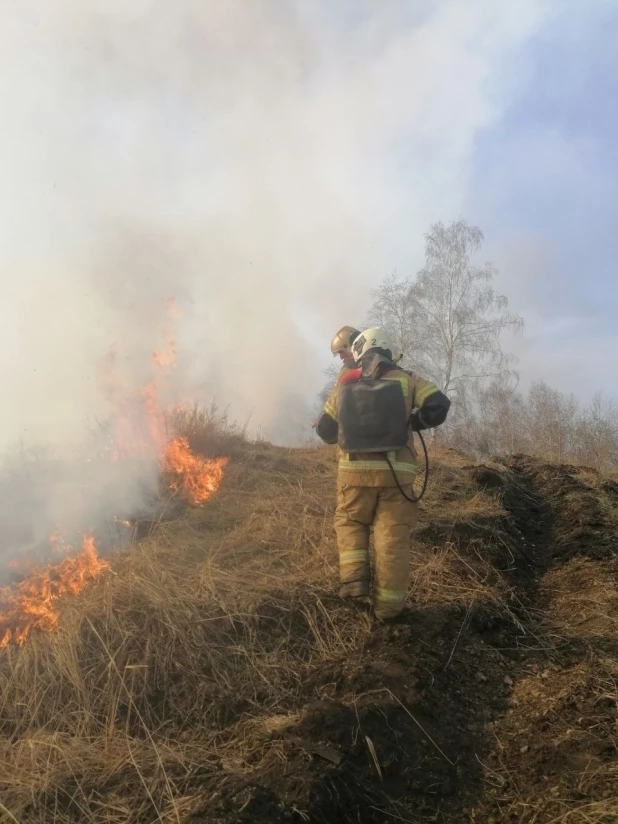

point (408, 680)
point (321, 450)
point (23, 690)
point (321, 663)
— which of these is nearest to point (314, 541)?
point (321, 663)

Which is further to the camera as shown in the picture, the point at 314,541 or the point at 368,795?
the point at 314,541

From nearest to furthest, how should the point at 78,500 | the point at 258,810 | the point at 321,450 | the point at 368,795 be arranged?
the point at 258,810 < the point at 368,795 < the point at 78,500 < the point at 321,450

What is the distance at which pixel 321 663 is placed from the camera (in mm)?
3219

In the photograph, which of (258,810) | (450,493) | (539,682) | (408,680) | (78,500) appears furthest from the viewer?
(450,493)

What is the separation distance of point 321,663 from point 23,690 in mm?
1709

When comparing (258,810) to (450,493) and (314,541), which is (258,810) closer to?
(314,541)

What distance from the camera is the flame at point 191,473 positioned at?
6.82m

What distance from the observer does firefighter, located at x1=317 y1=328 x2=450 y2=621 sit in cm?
362

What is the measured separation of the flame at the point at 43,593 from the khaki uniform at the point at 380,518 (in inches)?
79.9

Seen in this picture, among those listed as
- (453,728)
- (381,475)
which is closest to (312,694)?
(453,728)

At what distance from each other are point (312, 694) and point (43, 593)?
250 cm

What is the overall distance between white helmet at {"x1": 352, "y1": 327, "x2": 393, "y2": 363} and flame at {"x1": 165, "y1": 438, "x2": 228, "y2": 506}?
11.1 ft

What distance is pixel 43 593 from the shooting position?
434 centimetres

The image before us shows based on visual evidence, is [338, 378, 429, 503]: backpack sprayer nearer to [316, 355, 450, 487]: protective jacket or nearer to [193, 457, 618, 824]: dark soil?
[316, 355, 450, 487]: protective jacket
